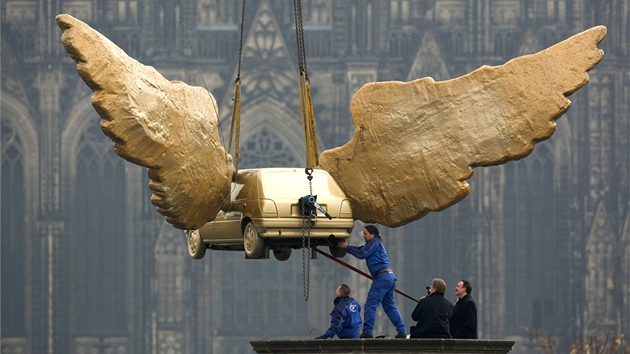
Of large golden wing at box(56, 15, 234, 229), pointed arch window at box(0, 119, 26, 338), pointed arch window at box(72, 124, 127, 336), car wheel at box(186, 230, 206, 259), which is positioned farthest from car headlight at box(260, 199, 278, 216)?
pointed arch window at box(0, 119, 26, 338)

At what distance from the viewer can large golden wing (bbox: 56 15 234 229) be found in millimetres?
11695

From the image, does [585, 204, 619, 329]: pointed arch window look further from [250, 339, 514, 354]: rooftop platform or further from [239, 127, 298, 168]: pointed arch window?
[250, 339, 514, 354]: rooftop platform

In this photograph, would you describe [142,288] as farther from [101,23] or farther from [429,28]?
Result: [429,28]

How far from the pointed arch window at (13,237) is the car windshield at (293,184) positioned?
3591 cm

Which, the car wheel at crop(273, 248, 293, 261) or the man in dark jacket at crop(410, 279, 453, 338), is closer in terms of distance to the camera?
the man in dark jacket at crop(410, 279, 453, 338)

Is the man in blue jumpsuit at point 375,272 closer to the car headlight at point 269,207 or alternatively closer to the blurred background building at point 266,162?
the car headlight at point 269,207

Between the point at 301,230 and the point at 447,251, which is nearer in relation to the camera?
the point at 301,230

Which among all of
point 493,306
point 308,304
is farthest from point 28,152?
point 493,306

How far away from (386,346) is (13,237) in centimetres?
3694

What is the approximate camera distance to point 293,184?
43.1 feet

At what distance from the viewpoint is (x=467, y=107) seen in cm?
1366

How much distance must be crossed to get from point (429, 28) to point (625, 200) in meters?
6.53

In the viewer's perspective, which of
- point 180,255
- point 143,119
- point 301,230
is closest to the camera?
point 143,119

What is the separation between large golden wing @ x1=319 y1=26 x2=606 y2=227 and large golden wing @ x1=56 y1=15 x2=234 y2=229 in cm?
118
